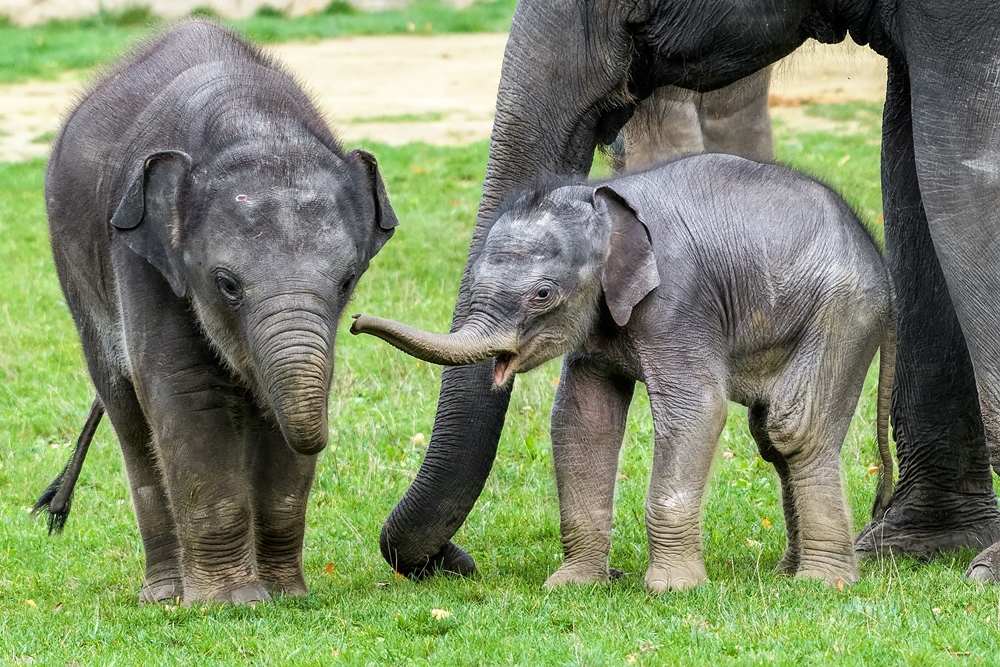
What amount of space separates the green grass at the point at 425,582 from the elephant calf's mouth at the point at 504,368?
742 millimetres

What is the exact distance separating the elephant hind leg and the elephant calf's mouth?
3.02 feet

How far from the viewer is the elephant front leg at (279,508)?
611 cm

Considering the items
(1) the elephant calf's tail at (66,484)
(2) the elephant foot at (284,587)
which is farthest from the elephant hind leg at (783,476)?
(1) the elephant calf's tail at (66,484)

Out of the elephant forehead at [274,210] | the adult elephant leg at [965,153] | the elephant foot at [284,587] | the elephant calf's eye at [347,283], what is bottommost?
the elephant foot at [284,587]

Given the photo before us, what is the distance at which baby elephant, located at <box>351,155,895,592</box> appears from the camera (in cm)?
559

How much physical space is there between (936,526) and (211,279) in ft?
10.1

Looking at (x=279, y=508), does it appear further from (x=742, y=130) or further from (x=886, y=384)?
(x=742, y=130)

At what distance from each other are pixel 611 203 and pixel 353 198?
2.85 ft

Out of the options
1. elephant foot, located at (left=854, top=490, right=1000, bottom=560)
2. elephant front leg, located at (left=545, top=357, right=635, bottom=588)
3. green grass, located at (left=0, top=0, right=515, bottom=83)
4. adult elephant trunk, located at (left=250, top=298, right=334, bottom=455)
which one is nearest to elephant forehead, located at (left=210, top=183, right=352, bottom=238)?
adult elephant trunk, located at (left=250, top=298, right=334, bottom=455)

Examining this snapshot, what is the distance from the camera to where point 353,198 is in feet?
18.6

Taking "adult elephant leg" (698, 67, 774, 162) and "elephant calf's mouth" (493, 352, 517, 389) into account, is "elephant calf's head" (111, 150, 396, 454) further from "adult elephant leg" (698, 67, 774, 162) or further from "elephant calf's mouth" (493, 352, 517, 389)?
"adult elephant leg" (698, 67, 774, 162)

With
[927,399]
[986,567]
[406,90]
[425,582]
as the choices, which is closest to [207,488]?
[425,582]

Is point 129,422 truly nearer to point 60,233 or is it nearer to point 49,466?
point 60,233

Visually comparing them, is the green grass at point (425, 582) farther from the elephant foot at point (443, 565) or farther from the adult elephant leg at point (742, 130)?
the adult elephant leg at point (742, 130)
